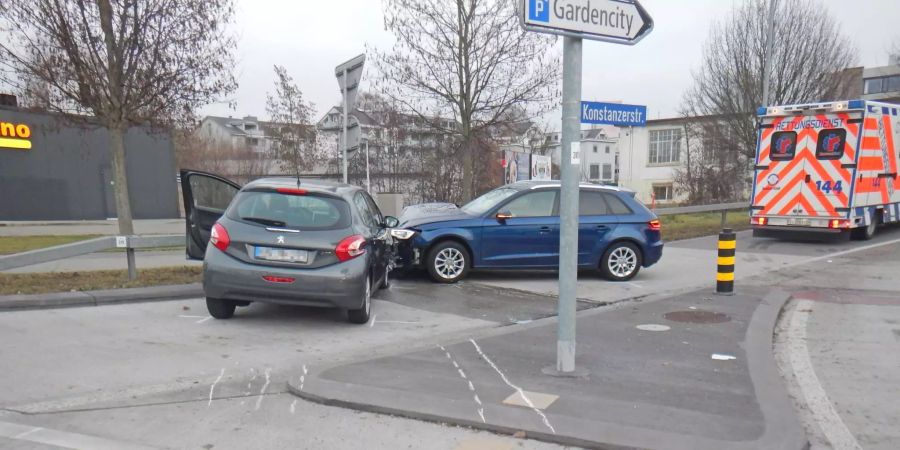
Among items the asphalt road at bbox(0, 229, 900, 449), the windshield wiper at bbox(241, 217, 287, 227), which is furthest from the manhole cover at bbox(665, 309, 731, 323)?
the windshield wiper at bbox(241, 217, 287, 227)

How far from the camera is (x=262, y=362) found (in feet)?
17.0

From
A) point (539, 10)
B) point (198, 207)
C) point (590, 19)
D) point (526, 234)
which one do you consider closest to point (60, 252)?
point (198, 207)

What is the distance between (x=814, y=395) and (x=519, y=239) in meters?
5.02

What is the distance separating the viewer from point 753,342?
230 inches

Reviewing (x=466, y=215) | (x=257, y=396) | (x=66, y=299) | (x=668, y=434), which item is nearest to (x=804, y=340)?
(x=668, y=434)

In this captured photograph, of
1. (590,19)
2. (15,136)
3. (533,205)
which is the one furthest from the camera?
(15,136)

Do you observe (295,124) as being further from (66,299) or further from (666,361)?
(666,361)

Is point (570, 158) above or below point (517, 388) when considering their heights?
above

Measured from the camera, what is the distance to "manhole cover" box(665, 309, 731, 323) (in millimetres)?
6793

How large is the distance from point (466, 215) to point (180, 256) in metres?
5.99

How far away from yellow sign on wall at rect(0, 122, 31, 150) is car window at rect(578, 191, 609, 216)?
2189 centimetres

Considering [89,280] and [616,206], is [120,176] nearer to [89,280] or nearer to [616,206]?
[89,280]

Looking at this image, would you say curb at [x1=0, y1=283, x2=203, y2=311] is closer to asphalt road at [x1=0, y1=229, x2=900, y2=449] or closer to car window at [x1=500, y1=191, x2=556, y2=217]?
asphalt road at [x1=0, y1=229, x2=900, y2=449]

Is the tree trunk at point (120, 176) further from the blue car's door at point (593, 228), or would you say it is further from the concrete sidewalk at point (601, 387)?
the blue car's door at point (593, 228)
